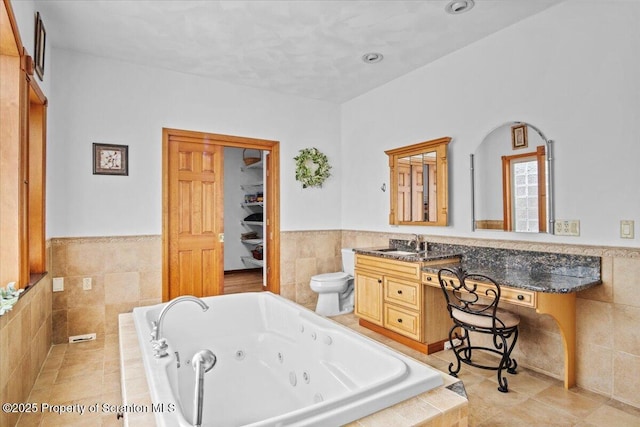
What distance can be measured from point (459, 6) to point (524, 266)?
6.49ft

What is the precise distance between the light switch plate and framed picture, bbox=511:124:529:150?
33.5 inches

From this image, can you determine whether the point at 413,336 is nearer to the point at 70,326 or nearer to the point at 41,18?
the point at 70,326

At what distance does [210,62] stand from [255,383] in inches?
116

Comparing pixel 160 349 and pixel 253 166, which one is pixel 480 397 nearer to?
pixel 160 349

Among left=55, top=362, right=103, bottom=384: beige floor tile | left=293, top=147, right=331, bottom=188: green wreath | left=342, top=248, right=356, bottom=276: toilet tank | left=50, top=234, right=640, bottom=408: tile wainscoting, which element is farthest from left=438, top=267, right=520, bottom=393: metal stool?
left=55, top=362, right=103, bottom=384: beige floor tile

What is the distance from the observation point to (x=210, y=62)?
3.60 meters

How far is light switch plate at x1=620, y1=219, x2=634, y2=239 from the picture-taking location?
7.37ft

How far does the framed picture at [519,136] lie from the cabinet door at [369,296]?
1629mm

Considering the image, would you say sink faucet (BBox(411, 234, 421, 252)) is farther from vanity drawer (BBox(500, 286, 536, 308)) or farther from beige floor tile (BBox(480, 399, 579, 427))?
beige floor tile (BBox(480, 399, 579, 427))

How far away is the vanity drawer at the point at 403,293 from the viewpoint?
308cm

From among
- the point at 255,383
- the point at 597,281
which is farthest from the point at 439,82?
the point at 255,383

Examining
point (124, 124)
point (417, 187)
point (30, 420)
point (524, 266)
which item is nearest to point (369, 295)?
point (417, 187)

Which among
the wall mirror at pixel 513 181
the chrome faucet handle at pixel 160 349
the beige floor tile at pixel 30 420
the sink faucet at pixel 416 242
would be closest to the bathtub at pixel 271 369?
the chrome faucet handle at pixel 160 349

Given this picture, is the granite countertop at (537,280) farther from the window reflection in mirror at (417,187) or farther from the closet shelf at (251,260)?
the closet shelf at (251,260)
